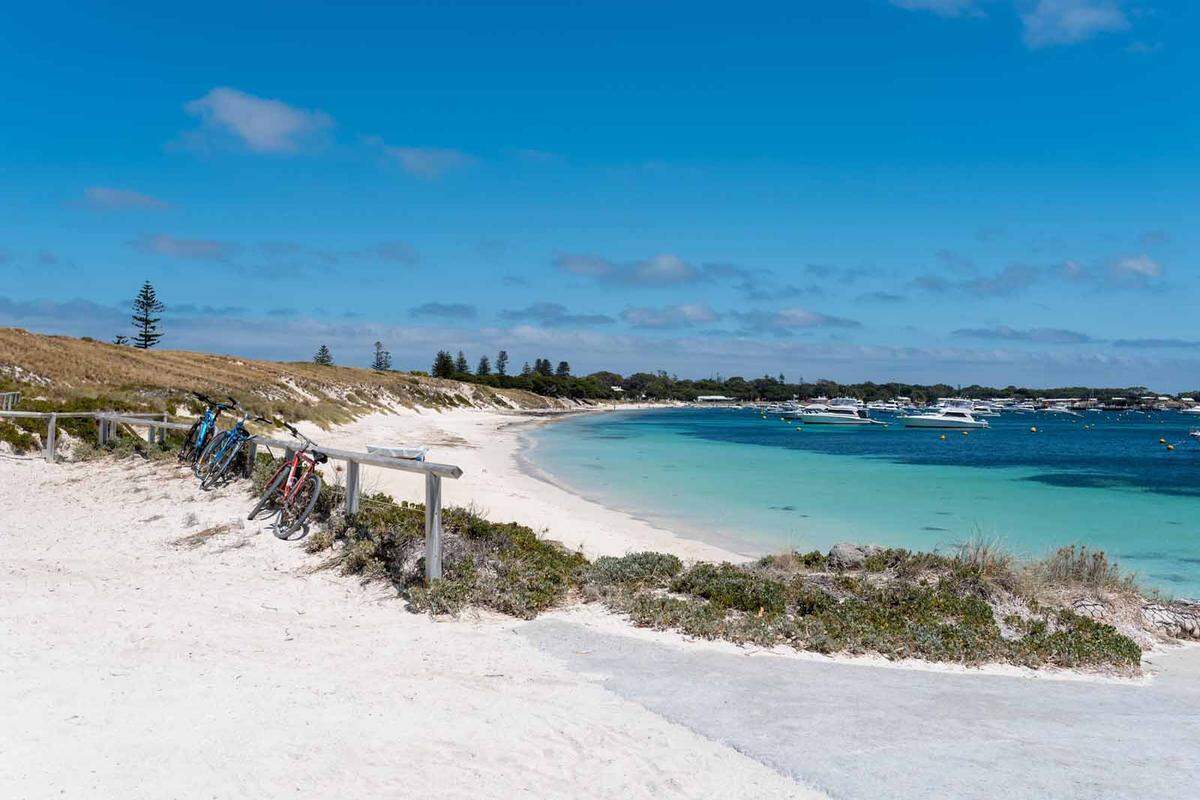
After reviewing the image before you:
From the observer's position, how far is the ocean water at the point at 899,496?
1767 centimetres

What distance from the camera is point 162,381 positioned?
37.2 m

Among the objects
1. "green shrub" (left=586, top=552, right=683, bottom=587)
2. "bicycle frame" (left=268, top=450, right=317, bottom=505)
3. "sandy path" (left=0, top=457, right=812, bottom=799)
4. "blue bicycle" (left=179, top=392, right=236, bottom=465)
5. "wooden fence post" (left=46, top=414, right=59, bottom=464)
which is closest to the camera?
"sandy path" (left=0, top=457, right=812, bottom=799)

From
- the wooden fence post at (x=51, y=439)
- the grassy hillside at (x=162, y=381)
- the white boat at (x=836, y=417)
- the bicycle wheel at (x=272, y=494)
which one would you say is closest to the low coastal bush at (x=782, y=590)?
the bicycle wheel at (x=272, y=494)

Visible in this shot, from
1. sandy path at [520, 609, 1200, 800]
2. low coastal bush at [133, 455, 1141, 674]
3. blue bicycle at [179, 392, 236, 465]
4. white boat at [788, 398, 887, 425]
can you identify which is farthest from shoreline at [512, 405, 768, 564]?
white boat at [788, 398, 887, 425]

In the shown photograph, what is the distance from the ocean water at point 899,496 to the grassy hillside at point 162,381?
13278mm

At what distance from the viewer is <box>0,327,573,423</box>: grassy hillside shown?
28719 mm

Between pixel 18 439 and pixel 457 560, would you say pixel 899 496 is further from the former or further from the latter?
pixel 18 439

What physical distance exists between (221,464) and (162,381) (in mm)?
28742

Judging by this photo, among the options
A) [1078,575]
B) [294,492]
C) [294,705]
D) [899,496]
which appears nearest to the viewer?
[294,705]

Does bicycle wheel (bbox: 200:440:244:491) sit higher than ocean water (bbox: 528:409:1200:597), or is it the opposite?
bicycle wheel (bbox: 200:440:244:491)

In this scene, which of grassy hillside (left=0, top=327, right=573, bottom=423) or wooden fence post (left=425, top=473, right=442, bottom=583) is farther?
grassy hillside (left=0, top=327, right=573, bottom=423)

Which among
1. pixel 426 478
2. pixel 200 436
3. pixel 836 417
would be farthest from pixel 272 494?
pixel 836 417

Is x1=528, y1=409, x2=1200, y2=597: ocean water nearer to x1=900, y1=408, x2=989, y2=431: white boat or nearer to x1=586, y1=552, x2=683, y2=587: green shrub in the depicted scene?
x1=586, y1=552, x2=683, y2=587: green shrub

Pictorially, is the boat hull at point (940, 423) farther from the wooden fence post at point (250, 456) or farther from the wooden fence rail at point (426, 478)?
the wooden fence rail at point (426, 478)
